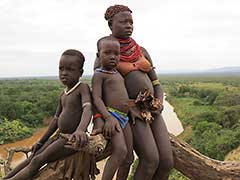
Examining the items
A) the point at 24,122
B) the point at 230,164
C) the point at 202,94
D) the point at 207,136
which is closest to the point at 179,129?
the point at 207,136

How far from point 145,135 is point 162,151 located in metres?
0.22

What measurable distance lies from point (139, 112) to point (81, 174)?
25.5 inches

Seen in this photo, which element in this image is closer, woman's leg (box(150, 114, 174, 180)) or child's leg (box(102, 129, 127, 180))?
child's leg (box(102, 129, 127, 180))

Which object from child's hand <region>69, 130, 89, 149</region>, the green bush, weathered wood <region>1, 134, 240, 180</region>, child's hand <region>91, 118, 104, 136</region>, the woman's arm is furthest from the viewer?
the green bush

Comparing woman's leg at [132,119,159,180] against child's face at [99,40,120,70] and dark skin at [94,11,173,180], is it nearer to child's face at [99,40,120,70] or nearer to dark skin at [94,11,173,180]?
dark skin at [94,11,173,180]

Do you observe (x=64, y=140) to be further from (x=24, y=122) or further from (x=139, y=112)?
(x=24, y=122)

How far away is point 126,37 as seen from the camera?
2.81 metres

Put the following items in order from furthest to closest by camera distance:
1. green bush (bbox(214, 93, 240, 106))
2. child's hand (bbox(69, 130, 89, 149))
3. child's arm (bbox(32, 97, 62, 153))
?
1. green bush (bbox(214, 93, 240, 106))
2. child's arm (bbox(32, 97, 62, 153))
3. child's hand (bbox(69, 130, 89, 149))

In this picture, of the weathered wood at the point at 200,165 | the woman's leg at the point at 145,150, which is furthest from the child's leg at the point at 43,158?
the weathered wood at the point at 200,165

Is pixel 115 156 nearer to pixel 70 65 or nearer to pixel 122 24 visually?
pixel 70 65

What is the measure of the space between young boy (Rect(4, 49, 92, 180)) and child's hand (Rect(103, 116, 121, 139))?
0.13 meters

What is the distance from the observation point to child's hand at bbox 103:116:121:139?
8.16 feet

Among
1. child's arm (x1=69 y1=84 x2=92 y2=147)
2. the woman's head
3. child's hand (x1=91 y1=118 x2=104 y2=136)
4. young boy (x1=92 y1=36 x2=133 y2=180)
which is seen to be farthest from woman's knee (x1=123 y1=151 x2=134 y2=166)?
the woman's head

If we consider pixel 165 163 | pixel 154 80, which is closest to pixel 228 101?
pixel 154 80
